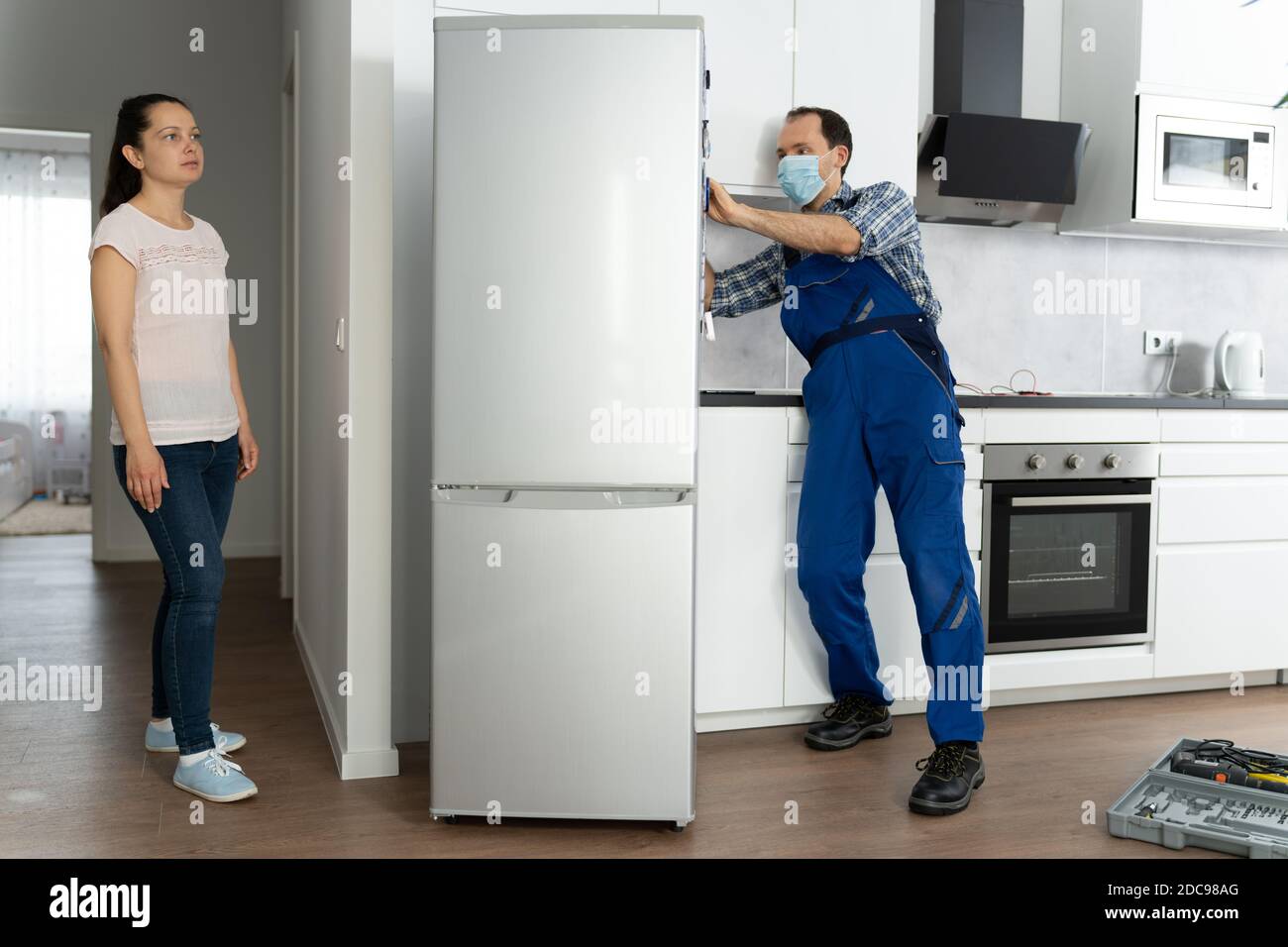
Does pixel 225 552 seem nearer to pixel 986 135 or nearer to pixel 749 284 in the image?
pixel 749 284

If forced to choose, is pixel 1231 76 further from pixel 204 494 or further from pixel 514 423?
pixel 204 494

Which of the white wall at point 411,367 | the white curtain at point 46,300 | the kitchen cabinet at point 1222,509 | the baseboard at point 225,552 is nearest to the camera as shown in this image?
the white wall at point 411,367

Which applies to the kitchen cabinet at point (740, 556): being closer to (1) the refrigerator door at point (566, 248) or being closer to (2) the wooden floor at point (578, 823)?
(2) the wooden floor at point (578, 823)

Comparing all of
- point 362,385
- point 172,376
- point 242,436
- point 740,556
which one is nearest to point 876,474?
point 740,556

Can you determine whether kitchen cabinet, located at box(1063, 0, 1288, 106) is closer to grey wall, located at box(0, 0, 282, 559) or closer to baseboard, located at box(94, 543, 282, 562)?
grey wall, located at box(0, 0, 282, 559)

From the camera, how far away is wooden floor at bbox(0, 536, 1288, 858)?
7.29 ft

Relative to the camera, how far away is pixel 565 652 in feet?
7.35

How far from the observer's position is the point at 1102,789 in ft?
8.46

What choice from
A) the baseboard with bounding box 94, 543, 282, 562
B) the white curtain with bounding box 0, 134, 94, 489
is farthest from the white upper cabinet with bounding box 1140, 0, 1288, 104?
the white curtain with bounding box 0, 134, 94, 489

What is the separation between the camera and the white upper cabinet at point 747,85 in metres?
3.00

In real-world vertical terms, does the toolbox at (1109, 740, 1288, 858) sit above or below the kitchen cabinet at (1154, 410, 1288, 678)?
below

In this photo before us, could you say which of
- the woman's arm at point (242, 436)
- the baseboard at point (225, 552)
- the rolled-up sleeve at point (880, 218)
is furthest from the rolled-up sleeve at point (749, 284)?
the baseboard at point (225, 552)

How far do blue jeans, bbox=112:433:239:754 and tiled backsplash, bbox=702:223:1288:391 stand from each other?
5.30 ft

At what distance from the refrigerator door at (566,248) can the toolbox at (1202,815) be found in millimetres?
1144
